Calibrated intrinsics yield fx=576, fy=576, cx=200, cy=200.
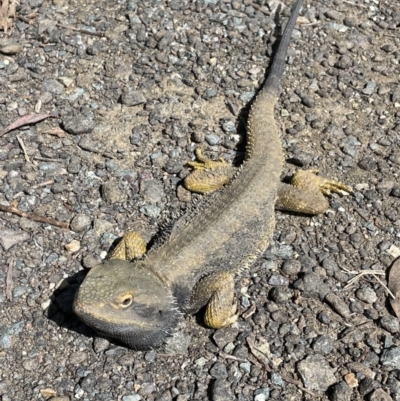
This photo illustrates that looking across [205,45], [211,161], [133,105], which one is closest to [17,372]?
[211,161]

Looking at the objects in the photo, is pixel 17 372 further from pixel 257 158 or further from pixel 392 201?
pixel 392 201

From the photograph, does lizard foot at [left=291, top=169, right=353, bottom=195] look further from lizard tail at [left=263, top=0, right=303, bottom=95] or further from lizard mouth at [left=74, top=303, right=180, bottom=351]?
lizard mouth at [left=74, top=303, right=180, bottom=351]

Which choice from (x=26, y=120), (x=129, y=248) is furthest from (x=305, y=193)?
(x=26, y=120)

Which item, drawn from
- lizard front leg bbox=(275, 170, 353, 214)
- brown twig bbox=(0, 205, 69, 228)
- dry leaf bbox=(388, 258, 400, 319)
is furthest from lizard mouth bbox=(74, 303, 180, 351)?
dry leaf bbox=(388, 258, 400, 319)

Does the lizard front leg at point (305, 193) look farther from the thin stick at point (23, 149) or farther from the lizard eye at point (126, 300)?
the thin stick at point (23, 149)

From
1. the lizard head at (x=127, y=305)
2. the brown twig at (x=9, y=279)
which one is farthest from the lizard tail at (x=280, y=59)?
the brown twig at (x=9, y=279)

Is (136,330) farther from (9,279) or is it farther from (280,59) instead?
(280,59)
